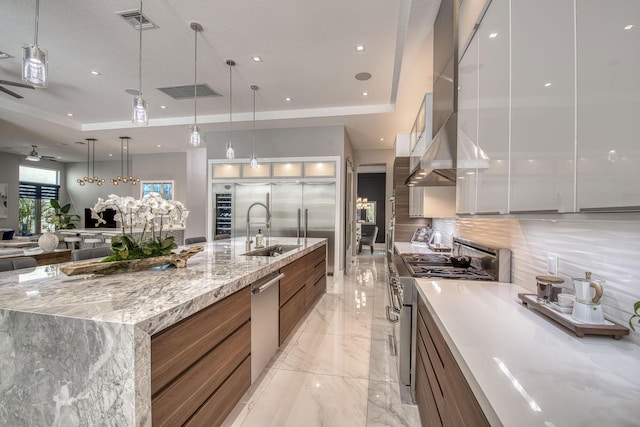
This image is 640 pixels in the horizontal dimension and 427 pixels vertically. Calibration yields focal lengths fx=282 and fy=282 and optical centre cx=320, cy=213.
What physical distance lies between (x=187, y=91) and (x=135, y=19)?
65.9 inches

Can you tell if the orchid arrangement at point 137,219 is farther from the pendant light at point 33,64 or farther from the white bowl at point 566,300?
the white bowl at point 566,300

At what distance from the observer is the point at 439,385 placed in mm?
1167

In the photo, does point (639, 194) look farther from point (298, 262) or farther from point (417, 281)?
point (298, 262)

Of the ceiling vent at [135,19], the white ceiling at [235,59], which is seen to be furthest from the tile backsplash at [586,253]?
the ceiling vent at [135,19]

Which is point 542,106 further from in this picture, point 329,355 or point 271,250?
point 271,250

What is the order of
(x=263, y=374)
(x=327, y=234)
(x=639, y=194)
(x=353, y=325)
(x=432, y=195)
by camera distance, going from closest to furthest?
(x=639, y=194)
(x=263, y=374)
(x=353, y=325)
(x=432, y=195)
(x=327, y=234)

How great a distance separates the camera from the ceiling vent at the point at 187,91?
4383 mm

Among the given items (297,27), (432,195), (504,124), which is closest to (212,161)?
(297,27)

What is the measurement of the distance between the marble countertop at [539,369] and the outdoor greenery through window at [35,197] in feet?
39.4

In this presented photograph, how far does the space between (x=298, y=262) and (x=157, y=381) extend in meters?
1.94

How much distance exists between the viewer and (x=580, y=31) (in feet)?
2.27

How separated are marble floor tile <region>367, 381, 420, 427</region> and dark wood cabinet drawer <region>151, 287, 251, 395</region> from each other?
3.41ft

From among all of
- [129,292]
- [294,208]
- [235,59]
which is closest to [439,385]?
[129,292]

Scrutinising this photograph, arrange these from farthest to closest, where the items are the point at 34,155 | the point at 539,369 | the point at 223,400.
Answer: the point at 34,155, the point at 223,400, the point at 539,369
